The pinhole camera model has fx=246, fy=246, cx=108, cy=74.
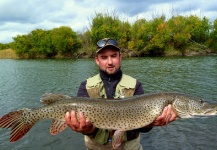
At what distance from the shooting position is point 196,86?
14.3m

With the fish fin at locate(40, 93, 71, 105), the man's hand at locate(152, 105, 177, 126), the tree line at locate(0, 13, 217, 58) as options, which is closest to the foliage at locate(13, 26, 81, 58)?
the tree line at locate(0, 13, 217, 58)

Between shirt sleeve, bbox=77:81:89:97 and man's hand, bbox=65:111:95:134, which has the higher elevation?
shirt sleeve, bbox=77:81:89:97

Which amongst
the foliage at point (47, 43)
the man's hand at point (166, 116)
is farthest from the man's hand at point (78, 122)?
the foliage at point (47, 43)

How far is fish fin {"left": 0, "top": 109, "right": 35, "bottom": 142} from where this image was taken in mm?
3028

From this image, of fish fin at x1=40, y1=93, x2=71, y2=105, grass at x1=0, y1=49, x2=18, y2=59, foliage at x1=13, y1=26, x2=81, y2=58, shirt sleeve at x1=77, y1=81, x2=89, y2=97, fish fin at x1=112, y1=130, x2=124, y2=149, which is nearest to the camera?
fish fin at x1=112, y1=130, x2=124, y2=149

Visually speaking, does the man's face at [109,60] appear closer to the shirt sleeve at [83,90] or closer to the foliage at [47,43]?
the shirt sleeve at [83,90]

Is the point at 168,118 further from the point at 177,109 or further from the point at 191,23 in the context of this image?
the point at 191,23

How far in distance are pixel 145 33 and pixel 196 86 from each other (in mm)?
42883

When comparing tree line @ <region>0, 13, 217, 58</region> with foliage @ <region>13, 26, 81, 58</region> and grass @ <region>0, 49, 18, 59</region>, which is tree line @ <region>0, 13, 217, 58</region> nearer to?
foliage @ <region>13, 26, 81, 58</region>

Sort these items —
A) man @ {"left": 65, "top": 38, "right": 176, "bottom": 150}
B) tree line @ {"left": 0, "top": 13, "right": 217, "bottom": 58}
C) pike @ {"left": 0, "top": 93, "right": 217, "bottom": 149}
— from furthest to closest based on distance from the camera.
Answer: tree line @ {"left": 0, "top": 13, "right": 217, "bottom": 58}, man @ {"left": 65, "top": 38, "right": 176, "bottom": 150}, pike @ {"left": 0, "top": 93, "right": 217, "bottom": 149}

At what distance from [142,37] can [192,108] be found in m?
54.1

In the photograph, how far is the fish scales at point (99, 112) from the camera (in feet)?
10.2

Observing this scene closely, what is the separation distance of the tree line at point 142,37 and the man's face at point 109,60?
166ft

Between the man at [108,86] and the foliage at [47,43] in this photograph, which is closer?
the man at [108,86]
